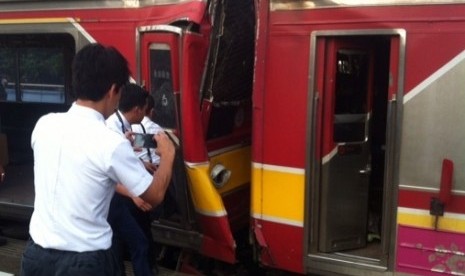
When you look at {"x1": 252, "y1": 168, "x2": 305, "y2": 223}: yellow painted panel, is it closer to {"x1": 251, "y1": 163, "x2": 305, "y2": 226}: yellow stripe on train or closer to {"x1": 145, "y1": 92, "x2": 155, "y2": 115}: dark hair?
{"x1": 251, "y1": 163, "x2": 305, "y2": 226}: yellow stripe on train

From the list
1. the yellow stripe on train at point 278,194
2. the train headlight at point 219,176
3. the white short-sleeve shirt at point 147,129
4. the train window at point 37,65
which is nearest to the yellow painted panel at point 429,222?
the yellow stripe on train at point 278,194

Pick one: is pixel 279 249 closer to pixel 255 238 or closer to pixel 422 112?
pixel 255 238

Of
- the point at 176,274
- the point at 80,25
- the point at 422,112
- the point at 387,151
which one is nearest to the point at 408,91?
the point at 422,112

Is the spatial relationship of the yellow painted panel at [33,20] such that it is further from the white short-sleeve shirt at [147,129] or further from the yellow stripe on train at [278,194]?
the yellow stripe on train at [278,194]

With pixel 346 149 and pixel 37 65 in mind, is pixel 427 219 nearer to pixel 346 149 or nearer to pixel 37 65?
pixel 346 149

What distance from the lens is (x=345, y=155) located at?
3.91m

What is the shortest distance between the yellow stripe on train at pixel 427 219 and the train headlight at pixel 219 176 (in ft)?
4.29

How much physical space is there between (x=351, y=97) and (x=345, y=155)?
39cm

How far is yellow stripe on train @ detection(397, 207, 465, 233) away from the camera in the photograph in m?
3.32

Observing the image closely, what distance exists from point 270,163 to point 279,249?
0.58 meters

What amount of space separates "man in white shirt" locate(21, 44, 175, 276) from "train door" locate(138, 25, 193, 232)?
6.07 feet

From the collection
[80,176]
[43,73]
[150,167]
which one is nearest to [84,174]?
[80,176]

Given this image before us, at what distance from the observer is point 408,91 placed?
134 inches

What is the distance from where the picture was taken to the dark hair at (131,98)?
3.77 meters
